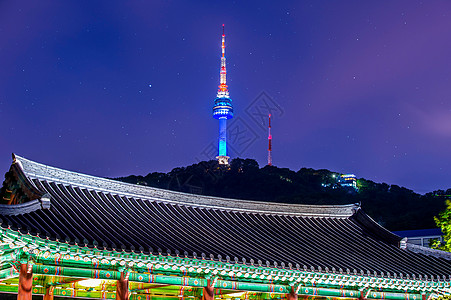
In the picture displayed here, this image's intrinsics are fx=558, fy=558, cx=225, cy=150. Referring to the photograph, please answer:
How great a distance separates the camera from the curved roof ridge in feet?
57.4

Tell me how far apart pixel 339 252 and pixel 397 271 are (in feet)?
7.48

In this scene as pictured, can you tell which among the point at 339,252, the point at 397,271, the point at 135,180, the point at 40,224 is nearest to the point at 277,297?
the point at 339,252

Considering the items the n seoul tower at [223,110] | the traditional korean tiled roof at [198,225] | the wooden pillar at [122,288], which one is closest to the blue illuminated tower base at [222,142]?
the n seoul tower at [223,110]

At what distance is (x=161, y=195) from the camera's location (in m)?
21.3

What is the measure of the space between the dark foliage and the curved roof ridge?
5409 centimetres

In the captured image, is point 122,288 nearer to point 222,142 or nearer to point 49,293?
point 49,293

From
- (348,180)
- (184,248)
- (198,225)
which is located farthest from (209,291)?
(348,180)

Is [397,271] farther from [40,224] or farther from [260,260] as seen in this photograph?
[40,224]

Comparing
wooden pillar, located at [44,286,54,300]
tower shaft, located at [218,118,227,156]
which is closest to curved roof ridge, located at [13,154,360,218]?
wooden pillar, located at [44,286,54,300]

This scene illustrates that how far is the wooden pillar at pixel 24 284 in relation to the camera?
13422mm

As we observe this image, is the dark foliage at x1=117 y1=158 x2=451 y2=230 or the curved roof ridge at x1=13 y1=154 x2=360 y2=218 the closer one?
the curved roof ridge at x1=13 y1=154 x2=360 y2=218

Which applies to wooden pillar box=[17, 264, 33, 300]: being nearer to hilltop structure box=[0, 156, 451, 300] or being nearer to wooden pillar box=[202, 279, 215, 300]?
hilltop structure box=[0, 156, 451, 300]

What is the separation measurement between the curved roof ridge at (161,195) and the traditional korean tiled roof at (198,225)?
0.04 m

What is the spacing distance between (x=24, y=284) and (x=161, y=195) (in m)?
8.30
